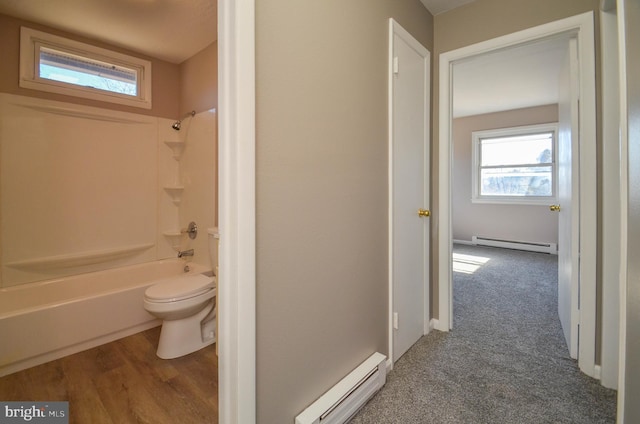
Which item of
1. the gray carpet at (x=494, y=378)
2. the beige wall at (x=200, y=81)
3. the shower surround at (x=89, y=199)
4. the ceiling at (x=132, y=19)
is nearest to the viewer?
the gray carpet at (x=494, y=378)

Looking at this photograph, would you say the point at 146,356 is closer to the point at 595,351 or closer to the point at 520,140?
the point at 595,351

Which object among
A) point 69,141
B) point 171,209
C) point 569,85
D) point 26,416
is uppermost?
point 569,85

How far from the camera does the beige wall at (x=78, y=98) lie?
2164 mm

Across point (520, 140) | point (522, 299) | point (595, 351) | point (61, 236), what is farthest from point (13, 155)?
point (520, 140)

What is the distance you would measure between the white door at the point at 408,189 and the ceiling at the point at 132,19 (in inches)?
58.7

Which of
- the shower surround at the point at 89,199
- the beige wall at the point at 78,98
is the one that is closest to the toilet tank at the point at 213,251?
the shower surround at the point at 89,199

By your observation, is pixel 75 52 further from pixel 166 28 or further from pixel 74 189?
pixel 74 189

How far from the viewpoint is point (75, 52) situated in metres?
2.49

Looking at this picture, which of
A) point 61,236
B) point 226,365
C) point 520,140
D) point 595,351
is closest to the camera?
point 226,365

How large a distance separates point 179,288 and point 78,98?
1954mm

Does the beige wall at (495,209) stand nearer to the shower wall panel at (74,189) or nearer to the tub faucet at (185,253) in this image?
the tub faucet at (185,253)

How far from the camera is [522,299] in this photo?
9.41ft

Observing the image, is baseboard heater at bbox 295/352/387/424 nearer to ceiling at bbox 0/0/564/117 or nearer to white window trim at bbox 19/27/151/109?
ceiling at bbox 0/0/564/117

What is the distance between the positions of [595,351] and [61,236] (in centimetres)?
392
